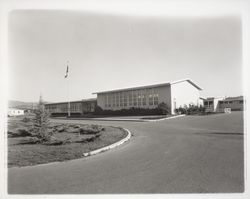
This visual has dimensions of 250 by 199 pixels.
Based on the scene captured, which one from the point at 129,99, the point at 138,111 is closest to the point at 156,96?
the point at 138,111

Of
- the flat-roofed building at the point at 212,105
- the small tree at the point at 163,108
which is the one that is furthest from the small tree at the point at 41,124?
the flat-roofed building at the point at 212,105

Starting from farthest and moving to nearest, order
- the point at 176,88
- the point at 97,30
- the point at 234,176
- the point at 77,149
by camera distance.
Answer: the point at 176,88, the point at 77,149, the point at 97,30, the point at 234,176

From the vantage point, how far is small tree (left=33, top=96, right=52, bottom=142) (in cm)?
834

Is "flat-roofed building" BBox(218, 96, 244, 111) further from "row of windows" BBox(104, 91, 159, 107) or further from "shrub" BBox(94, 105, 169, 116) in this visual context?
"row of windows" BBox(104, 91, 159, 107)

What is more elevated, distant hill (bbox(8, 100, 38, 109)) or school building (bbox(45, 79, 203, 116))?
school building (bbox(45, 79, 203, 116))

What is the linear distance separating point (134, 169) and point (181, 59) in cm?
317

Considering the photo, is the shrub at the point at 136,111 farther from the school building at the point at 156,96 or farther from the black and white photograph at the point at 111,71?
the black and white photograph at the point at 111,71

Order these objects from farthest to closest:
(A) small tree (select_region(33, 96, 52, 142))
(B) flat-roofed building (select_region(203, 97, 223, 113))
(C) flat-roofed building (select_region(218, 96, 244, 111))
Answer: (B) flat-roofed building (select_region(203, 97, 223, 113)) < (A) small tree (select_region(33, 96, 52, 142)) < (C) flat-roofed building (select_region(218, 96, 244, 111))

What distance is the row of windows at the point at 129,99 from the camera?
23.8m

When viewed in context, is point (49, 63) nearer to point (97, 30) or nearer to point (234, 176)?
point (97, 30)

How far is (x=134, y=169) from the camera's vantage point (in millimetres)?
4809

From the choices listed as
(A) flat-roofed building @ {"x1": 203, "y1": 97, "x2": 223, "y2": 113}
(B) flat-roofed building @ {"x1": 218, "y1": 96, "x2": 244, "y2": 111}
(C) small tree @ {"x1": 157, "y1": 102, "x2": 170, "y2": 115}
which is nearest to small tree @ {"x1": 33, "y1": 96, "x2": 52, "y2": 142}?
(B) flat-roofed building @ {"x1": 218, "y1": 96, "x2": 244, "y2": 111}

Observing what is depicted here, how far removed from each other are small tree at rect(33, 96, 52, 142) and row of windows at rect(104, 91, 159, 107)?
53.2ft

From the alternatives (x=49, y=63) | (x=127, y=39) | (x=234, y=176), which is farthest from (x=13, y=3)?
(x=234, y=176)
